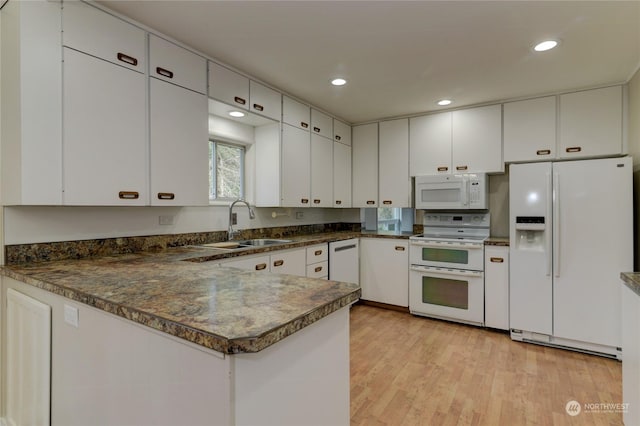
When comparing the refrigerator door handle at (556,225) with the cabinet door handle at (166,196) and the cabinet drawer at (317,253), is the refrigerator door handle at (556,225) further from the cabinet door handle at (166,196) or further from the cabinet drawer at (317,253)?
the cabinet door handle at (166,196)

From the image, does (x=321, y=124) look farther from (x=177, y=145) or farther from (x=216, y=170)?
(x=177, y=145)

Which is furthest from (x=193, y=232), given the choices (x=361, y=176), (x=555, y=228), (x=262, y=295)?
(x=555, y=228)

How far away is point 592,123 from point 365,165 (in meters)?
2.32

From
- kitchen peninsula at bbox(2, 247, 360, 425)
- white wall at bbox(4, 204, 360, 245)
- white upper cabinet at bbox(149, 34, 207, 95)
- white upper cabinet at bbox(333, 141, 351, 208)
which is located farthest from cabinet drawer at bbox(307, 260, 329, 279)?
white upper cabinet at bbox(149, 34, 207, 95)

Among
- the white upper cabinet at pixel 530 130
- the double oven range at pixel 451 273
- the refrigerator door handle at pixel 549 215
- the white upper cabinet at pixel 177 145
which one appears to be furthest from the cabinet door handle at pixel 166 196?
the white upper cabinet at pixel 530 130

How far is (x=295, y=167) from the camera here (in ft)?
11.3

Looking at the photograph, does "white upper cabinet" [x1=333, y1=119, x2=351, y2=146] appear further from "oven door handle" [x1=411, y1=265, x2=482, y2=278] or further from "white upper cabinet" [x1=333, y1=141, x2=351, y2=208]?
"oven door handle" [x1=411, y1=265, x2=482, y2=278]

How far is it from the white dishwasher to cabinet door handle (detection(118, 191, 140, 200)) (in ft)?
6.49

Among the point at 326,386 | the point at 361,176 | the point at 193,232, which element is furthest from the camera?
the point at 361,176

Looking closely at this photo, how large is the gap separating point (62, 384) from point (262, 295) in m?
1.00

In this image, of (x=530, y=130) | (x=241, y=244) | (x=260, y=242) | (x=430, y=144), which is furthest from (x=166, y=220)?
(x=530, y=130)

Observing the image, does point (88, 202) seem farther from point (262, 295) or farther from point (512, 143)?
point (512, 143)

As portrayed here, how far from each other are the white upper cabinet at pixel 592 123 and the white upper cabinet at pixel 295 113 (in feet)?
8.23

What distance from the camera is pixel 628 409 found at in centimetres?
164
